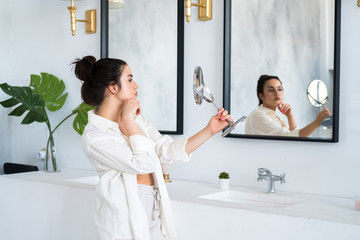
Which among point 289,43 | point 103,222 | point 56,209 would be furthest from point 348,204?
point 56,209

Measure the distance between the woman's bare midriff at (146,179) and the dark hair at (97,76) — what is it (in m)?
0.36

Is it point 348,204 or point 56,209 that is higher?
point 348,204

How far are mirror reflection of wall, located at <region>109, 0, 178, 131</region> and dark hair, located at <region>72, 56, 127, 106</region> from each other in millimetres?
876

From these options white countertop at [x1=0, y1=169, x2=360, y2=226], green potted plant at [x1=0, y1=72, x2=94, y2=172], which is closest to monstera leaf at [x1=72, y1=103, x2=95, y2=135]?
green potted plant at [x1=0, y1=72, x2=94, y2=172]

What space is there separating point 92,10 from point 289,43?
146 centimetres

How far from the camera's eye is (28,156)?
3.78 meters

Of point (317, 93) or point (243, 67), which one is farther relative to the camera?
point (243, 67)

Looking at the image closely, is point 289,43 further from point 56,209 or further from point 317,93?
point 56,209

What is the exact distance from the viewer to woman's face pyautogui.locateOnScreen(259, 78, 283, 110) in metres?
2.50

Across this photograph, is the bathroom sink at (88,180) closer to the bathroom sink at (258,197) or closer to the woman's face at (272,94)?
the bathroom sink at (258,197)

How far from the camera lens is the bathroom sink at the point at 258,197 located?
240cm

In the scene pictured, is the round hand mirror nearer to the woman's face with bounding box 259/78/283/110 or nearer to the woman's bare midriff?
the woman's face with bounding box 259/78/283/110

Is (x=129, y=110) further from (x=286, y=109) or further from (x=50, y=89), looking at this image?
(x=50, y=89)

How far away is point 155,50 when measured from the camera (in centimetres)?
297
